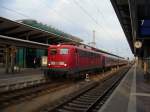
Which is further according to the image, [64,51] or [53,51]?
[53,51]

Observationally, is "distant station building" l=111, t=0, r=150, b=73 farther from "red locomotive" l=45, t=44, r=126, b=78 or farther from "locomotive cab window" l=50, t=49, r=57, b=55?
"locomotive cab window" l=50, t=49, r=57, b=55

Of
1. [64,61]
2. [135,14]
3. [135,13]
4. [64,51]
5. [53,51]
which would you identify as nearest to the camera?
[135,13]

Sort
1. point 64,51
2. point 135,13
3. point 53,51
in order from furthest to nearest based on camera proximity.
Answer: point 53,51 → point 64,51 → point 135,13

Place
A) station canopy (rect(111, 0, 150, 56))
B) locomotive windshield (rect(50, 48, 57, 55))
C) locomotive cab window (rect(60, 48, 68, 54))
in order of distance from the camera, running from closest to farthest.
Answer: station canopy (rect(111, 0, 150, 56)) < locomotive cab window (rect(60, 48, 68, 54)) < locomotive windshield (rect(50, 48, 57, 55))

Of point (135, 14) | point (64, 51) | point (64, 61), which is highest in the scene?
point (135, 14)

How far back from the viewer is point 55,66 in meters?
22.8

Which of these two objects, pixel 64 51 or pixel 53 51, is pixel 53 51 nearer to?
pixel 53 51

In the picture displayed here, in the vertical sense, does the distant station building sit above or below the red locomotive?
above

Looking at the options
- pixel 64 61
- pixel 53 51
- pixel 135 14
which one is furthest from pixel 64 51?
pixel 135 14

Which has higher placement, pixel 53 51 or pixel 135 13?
pixel 135 13

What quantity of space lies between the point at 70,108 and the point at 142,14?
1618 centimetres

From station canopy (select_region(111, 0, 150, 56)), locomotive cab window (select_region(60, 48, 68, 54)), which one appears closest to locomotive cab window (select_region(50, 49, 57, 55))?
locomotive cab window (select_region(60, 48, 68, 54))

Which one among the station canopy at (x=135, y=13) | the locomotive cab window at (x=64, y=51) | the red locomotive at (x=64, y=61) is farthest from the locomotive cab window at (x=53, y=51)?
the station canopy at (x=135, y=13)

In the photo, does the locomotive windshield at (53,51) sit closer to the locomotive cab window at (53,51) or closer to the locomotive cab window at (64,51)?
the locomotive cab window at (53,51)
